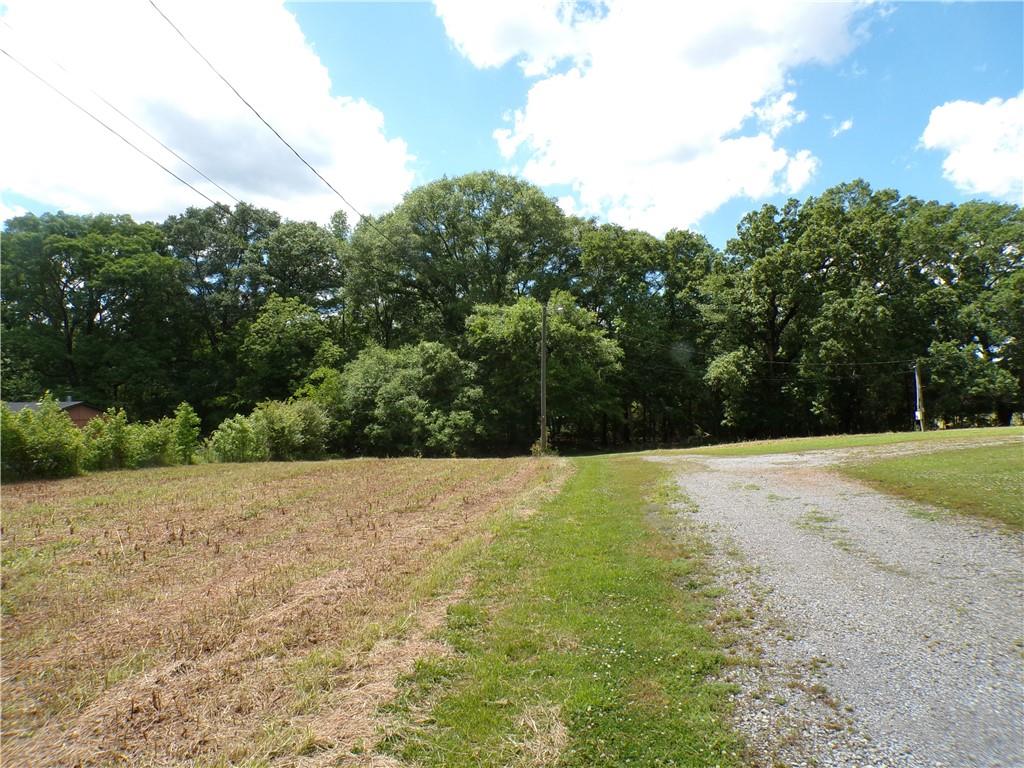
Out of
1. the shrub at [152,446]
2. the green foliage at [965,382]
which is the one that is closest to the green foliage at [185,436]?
the shrub at [152,446]

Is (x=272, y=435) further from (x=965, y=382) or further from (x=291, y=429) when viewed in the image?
(x=965, y=382)

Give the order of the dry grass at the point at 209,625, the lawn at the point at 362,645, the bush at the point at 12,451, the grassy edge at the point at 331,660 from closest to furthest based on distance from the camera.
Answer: the grassy edge at the point at 331,660
the lawn at the point at 362,645
the dry grass at the point at 209,625
the bush at the point at 12,451

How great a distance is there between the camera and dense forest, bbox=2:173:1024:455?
34156 mm

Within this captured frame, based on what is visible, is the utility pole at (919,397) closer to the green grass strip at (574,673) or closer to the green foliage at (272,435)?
the green grass strip at (574,673)

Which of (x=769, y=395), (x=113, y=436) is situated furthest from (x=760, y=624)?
(x=769, y=395)

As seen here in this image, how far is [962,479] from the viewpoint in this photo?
10.8 metres

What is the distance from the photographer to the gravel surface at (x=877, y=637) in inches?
112

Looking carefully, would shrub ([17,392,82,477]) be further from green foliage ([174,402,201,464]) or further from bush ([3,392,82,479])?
green foliage ([174,402,201,464])

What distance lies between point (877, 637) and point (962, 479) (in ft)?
31.4

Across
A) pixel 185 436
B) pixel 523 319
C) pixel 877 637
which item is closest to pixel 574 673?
pixel 877 637

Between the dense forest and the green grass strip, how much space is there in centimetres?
2579

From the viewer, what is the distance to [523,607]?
188 inches

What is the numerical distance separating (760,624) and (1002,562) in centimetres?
379

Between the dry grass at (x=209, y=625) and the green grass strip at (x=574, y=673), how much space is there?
1.40 feet
